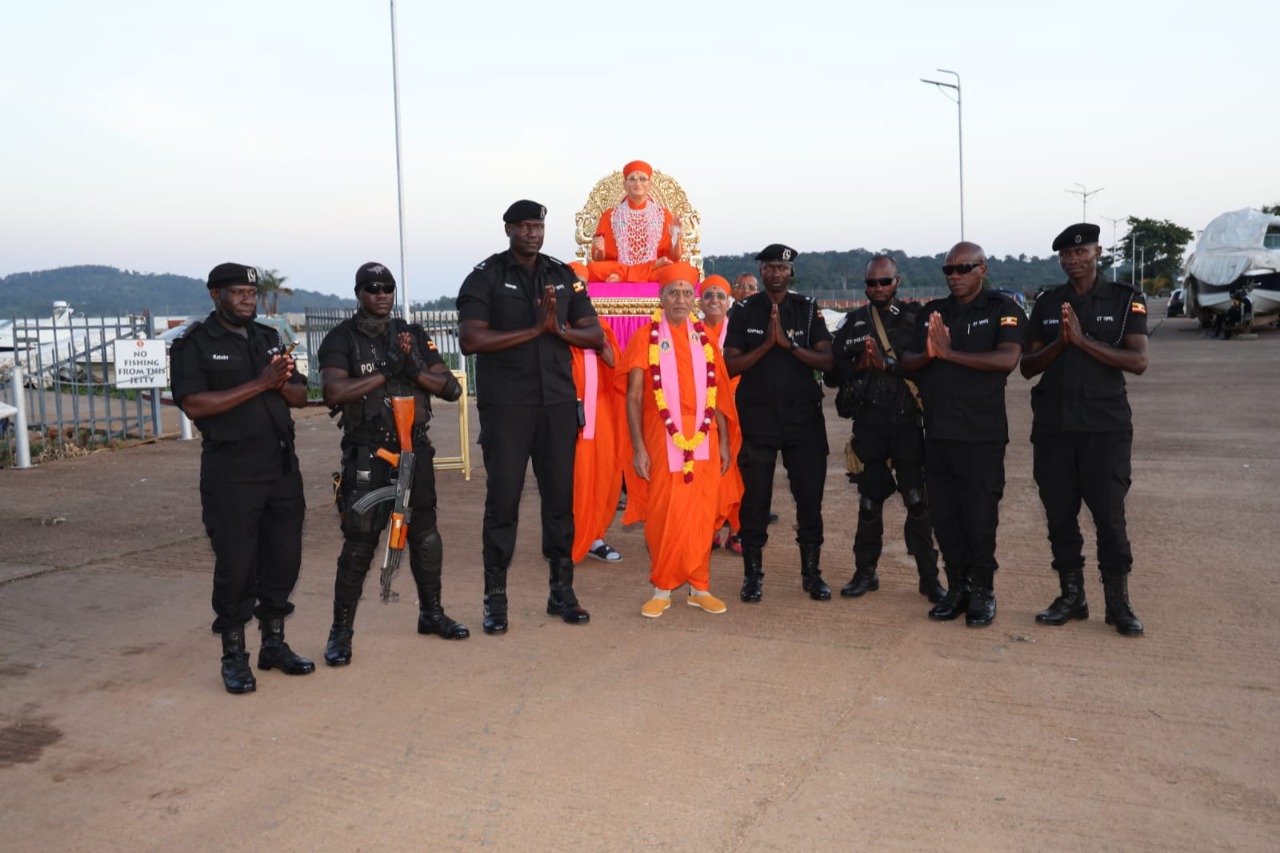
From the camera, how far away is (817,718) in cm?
448

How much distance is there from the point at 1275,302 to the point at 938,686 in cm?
3118

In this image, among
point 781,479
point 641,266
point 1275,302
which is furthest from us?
point 1275,302

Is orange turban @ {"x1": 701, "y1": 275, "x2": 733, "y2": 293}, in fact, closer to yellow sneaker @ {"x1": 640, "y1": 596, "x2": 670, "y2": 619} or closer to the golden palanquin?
the golden palanquin

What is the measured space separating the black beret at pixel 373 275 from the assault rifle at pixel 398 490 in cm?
58

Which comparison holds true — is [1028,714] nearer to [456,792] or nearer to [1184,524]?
[456,792]

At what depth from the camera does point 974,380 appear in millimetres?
5684

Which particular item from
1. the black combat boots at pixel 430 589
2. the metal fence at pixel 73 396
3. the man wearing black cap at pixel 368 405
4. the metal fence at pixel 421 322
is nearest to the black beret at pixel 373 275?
the man wearing black cap at pixel 368 405

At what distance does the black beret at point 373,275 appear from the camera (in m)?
5.30

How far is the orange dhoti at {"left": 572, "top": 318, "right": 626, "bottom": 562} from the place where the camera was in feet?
23.0

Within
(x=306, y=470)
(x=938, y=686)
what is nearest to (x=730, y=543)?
(x=938, y=686)

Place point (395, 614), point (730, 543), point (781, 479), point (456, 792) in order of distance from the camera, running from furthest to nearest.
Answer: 1. point (781, 479)
2. point (730, 543)
3. point (395, 614)
4. point (456, 792)

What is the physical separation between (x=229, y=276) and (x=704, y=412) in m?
2.58

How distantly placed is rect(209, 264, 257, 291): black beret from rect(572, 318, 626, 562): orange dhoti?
8.00 ft

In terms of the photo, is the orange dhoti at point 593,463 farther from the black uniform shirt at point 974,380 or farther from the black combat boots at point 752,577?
the black uniform shirt at point 974,380
